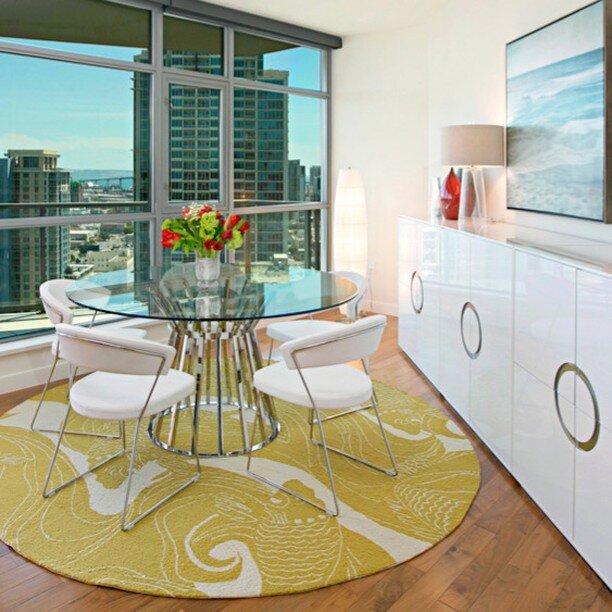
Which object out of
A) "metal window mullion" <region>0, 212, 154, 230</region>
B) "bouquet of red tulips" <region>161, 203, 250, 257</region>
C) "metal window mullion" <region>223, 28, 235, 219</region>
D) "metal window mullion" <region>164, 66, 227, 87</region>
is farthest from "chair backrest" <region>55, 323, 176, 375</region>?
"metal window mullion" <region>223, 28, 235, 219</region>

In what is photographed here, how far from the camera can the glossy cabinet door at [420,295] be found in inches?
170

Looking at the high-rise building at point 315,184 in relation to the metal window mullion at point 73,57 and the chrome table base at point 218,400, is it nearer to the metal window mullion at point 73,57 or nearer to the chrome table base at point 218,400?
the metal window mullion at point 73,57

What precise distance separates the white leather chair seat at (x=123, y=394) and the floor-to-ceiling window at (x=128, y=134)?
4.04 ft

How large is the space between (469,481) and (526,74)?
2366mm

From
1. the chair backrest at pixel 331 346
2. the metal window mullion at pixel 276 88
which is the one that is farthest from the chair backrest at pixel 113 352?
the metal window mullion at pixel 276 88

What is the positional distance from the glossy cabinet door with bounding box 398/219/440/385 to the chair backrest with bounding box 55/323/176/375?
2.17 metres

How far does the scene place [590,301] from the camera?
2.31 m

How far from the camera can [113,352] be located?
257cm

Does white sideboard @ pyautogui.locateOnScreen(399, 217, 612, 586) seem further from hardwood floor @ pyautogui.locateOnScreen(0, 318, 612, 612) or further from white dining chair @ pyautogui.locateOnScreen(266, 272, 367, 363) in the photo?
white dining chair @ pyautogui.locateOnScreen(266, 272, 367, 363)

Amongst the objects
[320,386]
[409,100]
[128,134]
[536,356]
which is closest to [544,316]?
[536,356]

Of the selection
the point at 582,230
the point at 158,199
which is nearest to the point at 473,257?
the point at 582,230

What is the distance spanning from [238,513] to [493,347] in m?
1.47

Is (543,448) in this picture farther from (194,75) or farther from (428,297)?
(194,75)

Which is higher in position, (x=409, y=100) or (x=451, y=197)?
(x=409, y=100)
